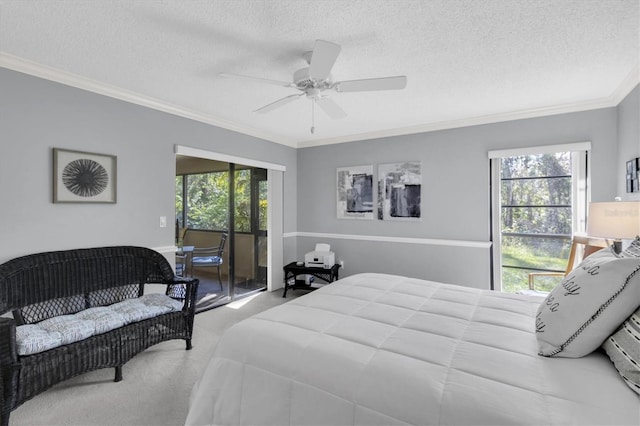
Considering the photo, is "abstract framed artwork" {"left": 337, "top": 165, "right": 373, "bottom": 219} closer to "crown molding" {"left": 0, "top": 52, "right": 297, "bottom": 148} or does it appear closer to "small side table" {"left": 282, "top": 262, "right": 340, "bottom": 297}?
"small side table" {"left": 282, "top": 262, "right": 340, "bottom": 297}

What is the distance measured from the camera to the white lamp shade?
6.96ft

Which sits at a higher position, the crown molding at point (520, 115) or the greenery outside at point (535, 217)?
the crown molding at point (520, 115)

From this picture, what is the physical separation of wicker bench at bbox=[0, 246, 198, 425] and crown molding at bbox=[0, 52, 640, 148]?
1.45 m

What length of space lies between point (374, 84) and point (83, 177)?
8.55ft

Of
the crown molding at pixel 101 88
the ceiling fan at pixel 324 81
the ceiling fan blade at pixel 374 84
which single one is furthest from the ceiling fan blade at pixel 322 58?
the crown molding at pixel 101 88

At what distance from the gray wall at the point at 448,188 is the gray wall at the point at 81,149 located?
2334 millimetres

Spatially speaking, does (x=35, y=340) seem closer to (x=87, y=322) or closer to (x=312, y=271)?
(x=87, y=322)

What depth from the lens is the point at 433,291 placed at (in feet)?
7.66

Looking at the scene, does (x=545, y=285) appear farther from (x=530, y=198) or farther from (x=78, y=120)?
(x=78, y=120)

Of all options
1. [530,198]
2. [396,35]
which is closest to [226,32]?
[396,35]

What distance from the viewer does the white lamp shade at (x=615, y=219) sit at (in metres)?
2.12

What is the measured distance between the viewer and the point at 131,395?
7.02 feet

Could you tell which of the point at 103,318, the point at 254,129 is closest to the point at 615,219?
the point at 103,318

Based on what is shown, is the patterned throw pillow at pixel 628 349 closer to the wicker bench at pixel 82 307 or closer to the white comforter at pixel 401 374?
the white comforter at pixel 401 374
